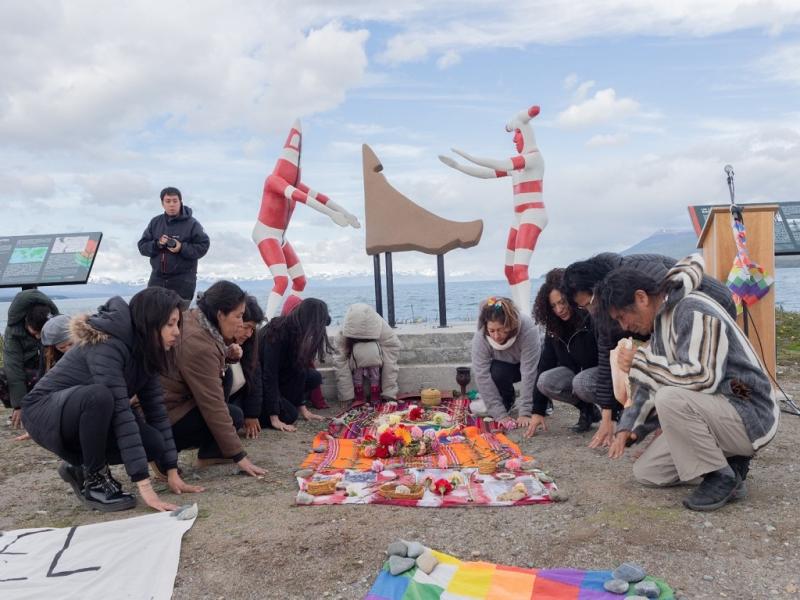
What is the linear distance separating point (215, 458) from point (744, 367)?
9.49ft

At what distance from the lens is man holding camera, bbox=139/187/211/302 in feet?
20.6

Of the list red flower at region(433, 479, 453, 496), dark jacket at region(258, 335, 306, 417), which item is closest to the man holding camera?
dark jacket at region(258, 335, 306, 417)

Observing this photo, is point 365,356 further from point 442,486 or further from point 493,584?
point 493,584

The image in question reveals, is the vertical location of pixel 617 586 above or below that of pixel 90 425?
below

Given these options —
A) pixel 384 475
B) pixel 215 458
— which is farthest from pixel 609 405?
pixel 215 458

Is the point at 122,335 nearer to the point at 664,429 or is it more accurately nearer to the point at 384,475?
the point at 384,475

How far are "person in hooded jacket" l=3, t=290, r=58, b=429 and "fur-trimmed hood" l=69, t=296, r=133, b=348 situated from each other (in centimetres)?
217

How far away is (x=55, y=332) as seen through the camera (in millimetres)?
4727

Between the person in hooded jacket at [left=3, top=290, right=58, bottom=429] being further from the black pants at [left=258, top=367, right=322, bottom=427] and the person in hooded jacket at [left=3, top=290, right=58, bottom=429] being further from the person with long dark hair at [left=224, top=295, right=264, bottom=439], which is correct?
the black pants at [left=258, top=367, right=322, bottom=427]

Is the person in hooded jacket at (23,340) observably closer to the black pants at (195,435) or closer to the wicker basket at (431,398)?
the black pants at (195,435)

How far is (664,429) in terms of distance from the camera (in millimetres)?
3135

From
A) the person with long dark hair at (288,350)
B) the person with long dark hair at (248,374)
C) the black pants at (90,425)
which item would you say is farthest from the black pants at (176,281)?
the black pants at (90,425)

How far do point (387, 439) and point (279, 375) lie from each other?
1412 millimetres

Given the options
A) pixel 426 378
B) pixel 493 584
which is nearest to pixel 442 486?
pixel 493 584
